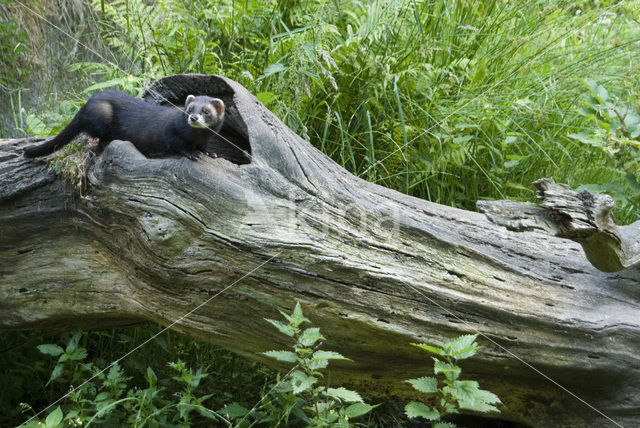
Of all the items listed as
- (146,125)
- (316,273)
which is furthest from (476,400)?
(146,125)

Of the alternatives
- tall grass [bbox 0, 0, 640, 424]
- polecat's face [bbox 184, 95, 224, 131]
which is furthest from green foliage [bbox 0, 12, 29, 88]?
polecat's face [bbox 184, 95, 224, 131]

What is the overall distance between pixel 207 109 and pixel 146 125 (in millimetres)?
339

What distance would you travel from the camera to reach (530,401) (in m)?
2.95

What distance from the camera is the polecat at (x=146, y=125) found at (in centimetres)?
309

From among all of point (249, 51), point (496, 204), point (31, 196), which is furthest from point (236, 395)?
point (249, 51)

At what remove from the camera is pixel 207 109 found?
3.24 metres

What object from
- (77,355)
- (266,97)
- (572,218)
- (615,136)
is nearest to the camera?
(572,218)

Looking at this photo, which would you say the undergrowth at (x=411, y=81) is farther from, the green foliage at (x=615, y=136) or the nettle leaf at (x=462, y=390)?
the nettle leaf at (x=462, y=390)

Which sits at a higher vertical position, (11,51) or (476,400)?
(11,51)

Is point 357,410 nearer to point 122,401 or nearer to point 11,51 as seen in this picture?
point 122,401

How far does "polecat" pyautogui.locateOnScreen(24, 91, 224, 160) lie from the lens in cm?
309

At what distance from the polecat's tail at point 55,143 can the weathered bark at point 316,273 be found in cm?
8

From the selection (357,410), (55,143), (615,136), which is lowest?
(357,410)

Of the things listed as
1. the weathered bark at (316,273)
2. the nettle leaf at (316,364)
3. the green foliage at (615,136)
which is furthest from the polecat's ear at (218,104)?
the green foliage at (615,136)
